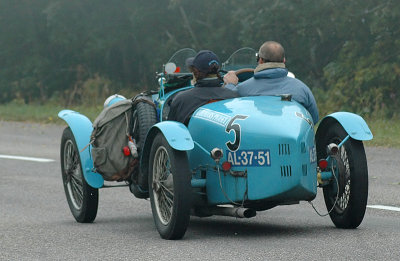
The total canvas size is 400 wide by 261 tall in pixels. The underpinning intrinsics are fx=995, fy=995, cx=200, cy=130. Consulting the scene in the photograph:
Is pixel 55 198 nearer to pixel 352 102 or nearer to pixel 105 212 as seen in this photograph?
pixel 105 212

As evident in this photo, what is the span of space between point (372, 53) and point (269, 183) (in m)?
17.3

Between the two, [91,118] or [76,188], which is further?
[91,118]

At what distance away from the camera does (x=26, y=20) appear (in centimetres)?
3709

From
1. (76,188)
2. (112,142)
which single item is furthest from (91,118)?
(112,142)

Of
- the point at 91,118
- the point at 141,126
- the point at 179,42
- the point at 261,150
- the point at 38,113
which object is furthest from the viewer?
the point at 179,42

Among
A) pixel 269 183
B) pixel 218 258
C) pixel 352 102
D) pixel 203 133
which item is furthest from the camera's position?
pixel 352 102

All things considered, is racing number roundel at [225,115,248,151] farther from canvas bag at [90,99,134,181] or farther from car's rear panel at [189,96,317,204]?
canvas bag at [90,99,134,181]

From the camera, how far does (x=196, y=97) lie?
26.9 feet

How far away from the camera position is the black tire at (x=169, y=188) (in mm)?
7426

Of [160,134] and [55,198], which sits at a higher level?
[160,134]

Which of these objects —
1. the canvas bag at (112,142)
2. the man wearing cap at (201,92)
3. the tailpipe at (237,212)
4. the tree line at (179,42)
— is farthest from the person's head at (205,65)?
the tree line at (179,42)

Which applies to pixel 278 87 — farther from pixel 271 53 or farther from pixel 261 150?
pixel 261 150

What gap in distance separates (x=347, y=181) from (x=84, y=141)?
2.67m

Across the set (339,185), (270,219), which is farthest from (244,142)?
(270,219)
